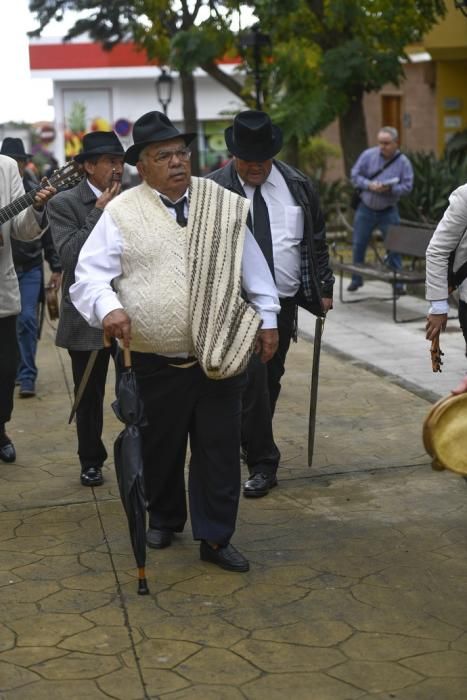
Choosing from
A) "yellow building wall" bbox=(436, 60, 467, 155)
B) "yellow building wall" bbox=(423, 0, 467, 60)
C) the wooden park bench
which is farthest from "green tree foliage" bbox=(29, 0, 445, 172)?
"yellow building wall" bbox=(436, 60, 467, 155)

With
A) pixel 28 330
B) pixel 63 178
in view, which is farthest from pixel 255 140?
pixel 28 330

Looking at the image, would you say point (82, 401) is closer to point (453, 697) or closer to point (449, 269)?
point (449, 269)

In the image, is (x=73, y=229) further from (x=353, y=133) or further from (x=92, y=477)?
(x=353, y=133)

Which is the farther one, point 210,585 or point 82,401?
point 82,401

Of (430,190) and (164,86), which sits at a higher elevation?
(164,86)

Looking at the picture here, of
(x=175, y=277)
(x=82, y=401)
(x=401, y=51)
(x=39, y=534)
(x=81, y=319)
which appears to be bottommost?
(x=39, y=534)

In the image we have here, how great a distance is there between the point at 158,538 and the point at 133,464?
83cm

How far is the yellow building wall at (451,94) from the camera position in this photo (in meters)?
26.9

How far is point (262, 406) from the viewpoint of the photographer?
6.63m

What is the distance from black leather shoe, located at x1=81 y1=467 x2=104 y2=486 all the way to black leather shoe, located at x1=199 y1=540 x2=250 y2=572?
4.84ft

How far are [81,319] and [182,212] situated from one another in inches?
62.4

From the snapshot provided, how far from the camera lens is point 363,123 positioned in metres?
20.0

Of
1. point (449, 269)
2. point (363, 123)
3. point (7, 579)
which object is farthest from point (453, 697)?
point (363, 123)

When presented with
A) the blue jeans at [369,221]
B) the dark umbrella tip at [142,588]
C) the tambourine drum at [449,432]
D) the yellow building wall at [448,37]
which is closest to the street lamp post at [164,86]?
the yellow building wall at [448,37]
